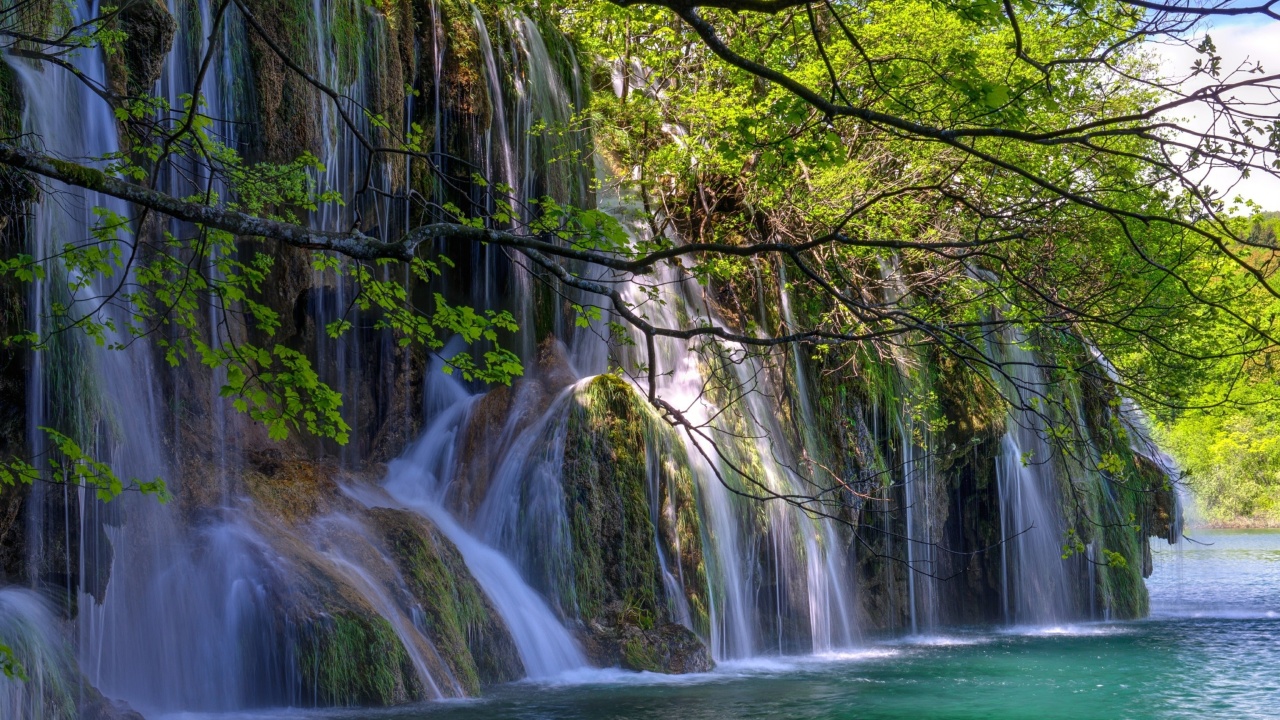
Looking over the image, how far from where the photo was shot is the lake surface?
1002cm

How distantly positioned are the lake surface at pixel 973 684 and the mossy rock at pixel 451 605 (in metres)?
0.35

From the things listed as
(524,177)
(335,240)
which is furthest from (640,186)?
(335,240)

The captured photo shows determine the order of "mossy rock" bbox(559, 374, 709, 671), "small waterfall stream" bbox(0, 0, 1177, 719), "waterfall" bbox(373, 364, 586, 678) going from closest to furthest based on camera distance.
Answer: "small waterfall stream" bbox(0, 0, 1177, 719), "waterfall" bbox(373, 364, 586, 678), "mossy rock" bbox(559, 374, 709, 671)

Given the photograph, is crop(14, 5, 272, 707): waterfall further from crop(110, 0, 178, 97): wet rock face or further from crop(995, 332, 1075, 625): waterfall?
crop(995, 332, 1075, 625): waterfall

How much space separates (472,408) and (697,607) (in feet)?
11.8

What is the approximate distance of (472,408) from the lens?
45.3 feet

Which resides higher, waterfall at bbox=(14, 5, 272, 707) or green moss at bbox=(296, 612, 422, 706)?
waterfall at bbox=(14, 5, 272, 707)

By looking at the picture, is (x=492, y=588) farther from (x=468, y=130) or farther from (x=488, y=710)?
(x=468, y=130)

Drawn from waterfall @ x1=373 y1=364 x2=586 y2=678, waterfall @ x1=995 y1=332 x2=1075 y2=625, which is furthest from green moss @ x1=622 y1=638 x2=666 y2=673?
waterfall @ x1=995 y1=332 x2=1075 y2=625

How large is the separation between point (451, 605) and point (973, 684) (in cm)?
591

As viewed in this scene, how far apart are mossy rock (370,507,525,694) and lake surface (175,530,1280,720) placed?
0.35 m

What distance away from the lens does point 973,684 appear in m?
12.6

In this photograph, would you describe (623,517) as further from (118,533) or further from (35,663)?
(35,663)

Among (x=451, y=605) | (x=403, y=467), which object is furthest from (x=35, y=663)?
(x=403, y=467)
